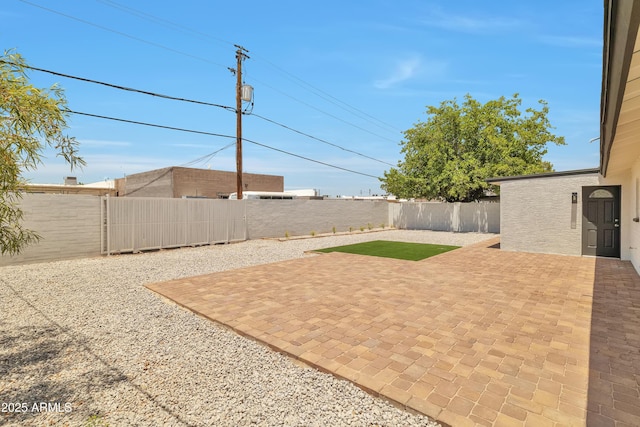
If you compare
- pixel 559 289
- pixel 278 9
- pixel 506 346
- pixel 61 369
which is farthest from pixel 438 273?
pixel 278 9

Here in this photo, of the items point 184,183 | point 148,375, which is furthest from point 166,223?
point 184,183

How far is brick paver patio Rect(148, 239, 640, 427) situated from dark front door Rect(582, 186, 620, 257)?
203cm

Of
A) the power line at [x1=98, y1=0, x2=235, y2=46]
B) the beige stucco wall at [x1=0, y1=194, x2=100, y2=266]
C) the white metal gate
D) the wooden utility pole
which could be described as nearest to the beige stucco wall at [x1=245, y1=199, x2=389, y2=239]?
the white metal gate

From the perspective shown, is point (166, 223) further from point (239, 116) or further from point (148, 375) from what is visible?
point (148, 375)

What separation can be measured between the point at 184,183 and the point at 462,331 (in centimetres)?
2870

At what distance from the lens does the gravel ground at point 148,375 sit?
260 cm

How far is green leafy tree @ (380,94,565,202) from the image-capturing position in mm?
20625

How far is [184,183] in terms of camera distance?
93.6 ft

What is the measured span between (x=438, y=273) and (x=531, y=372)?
4.85 m

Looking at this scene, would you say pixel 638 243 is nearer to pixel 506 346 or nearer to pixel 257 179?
pixel 506 346

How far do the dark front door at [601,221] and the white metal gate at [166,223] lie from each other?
14.0 meters

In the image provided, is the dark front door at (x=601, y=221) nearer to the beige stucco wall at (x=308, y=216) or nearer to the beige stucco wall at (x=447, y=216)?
the beige stucco wall at (x=447, y=216)

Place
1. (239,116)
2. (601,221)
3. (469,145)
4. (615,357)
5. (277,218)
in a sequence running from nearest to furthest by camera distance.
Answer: (615,357), (601,221), (239,116), (277,218), (469,145)

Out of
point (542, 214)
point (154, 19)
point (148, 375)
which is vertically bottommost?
point (148, 375)
